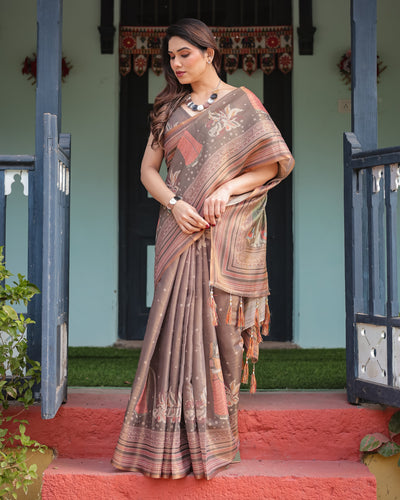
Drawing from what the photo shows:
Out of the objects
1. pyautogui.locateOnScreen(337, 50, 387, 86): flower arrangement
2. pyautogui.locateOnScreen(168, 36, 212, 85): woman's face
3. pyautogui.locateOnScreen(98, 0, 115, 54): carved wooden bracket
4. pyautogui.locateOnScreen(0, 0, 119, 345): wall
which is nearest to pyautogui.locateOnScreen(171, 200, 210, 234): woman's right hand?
pyautogui.locateOnScreen(168, 36, 212, 85): woman's face

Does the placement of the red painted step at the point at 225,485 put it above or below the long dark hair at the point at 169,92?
below

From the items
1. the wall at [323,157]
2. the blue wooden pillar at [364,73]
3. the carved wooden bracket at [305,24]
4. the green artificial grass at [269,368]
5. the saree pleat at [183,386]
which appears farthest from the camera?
the wall at [323,157]

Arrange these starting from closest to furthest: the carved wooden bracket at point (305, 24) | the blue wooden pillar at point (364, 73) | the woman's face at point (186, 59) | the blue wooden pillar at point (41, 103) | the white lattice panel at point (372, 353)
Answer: the woman's face at point (186, 59) < the white lattice panel at point (372, 353) < the blue wooden pillar at point (41, 103) < the blue wooden pillar at point (364, 73) < the carved wooden bracket at point (305, 24)

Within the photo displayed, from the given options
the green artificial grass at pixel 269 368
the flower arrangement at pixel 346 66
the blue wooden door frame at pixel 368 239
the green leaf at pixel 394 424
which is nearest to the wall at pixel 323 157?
the flower arrangement at pixel 346 66

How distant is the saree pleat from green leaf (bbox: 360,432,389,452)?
0.63m

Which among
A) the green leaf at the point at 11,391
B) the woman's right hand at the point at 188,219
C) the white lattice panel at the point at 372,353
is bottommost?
the green leaf at the point at 11,391

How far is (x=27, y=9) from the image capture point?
5.19m

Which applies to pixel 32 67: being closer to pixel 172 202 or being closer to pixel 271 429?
pixel 172 202

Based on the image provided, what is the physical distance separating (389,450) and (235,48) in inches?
138

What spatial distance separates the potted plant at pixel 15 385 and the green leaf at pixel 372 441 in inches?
55.4

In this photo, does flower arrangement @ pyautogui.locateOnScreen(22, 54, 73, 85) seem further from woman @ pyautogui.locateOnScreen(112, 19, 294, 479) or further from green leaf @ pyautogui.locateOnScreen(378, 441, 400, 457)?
green leaf @ pyautogui.locateOnScreen(378, 441, 400, 457)

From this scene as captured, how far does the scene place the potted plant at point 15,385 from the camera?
2.55m

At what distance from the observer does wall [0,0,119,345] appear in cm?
520

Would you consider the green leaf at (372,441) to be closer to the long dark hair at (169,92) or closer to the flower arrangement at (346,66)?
the long dark hair at (169,92)
